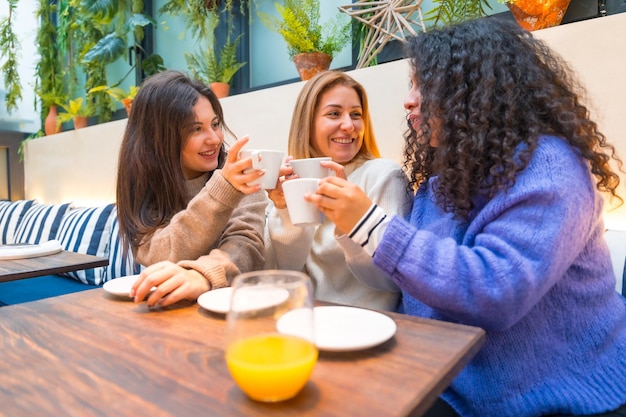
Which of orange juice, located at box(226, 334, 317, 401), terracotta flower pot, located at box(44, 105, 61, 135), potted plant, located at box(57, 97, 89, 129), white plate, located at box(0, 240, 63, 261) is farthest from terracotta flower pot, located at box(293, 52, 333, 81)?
terracotta flower pot, located at box(44, 105, 61, 135)

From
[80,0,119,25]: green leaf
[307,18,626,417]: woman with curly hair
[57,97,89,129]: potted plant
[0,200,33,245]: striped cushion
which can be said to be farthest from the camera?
[57,97,89,129]: potted plant

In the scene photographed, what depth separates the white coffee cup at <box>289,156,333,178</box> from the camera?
3.34 ft

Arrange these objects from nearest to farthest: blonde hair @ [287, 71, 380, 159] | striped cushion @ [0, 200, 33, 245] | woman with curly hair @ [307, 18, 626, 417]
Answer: woman with curly hair @ [307, 18, 626, 417] → blonde hair @ [287, 71, 380, 159] → striped cushion @ [0, 200, 33, 245]

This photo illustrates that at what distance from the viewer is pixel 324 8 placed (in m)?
2.70

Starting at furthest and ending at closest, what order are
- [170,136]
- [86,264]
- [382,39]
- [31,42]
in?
[31,42] < [382,39] < [86,264] < [170,136]

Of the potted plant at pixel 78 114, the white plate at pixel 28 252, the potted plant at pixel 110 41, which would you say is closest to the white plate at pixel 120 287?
the white plate at pixel 28 252

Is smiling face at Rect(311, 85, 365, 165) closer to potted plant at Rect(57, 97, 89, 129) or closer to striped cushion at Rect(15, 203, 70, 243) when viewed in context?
striped cushion at Rect(15, 203, 70, 243)

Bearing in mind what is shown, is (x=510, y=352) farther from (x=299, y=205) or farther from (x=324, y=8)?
(x=324, y=8)

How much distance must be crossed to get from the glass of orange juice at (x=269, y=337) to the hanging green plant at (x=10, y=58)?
4.86m

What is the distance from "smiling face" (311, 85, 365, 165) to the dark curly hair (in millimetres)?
521

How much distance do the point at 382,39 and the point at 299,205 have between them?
1431 millimetres

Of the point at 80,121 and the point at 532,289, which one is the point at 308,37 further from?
the point at 80,121

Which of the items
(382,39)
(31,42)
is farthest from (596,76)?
(31,42)

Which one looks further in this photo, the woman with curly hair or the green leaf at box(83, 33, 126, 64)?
the green leaf at box(83, 33, 126, 64)
